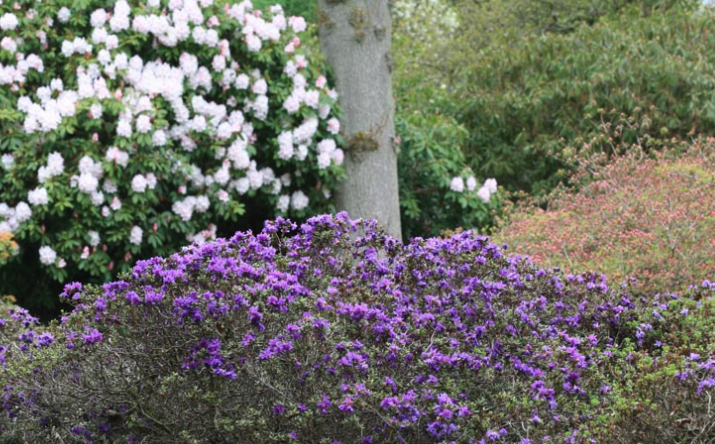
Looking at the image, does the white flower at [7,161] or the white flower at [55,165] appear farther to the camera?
the white flower at [7,161]

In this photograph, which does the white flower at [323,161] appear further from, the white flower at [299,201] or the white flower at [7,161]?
the white flower at [7,161]

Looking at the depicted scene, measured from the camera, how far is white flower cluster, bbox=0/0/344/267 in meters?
7.28

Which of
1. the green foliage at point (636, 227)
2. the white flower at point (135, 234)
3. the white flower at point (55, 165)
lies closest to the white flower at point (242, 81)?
the white flower at point (135, 234)

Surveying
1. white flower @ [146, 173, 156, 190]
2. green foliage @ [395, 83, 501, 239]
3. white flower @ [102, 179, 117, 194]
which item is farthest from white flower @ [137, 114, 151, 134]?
green foliage @ [395, 83, 501, 239]

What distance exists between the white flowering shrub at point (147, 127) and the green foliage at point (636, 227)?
190 centimetres

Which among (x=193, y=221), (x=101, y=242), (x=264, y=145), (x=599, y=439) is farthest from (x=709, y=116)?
(x=599, y=439)

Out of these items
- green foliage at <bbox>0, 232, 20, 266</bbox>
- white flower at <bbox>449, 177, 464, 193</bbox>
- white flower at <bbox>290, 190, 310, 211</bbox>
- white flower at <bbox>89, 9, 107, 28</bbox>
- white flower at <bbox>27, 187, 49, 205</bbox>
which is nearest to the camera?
green foliage at <bbox>0, 232, 20, 266</bbox>

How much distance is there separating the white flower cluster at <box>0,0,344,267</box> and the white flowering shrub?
1cm

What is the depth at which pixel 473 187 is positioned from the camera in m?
9.12

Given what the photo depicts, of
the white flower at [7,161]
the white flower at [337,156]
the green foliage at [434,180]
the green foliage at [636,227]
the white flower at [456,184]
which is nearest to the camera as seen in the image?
the green foliage at [636,227]

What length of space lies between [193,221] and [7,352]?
3.64 meters

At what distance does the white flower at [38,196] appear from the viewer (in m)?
7.13

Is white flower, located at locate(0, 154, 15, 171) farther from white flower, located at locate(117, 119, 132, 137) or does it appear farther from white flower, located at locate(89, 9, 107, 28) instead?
white flower, located at locate(89, 9, 107, 28)

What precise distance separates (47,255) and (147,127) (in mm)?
1185
